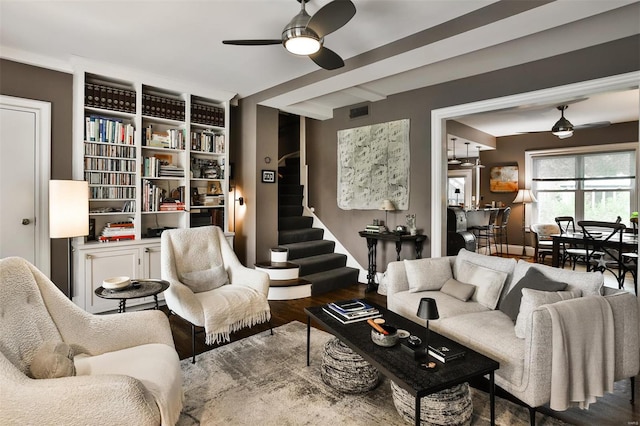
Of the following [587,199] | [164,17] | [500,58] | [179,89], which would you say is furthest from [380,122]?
[587,199]

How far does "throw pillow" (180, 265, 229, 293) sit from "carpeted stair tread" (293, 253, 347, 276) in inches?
64.2

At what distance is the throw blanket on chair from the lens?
188cm

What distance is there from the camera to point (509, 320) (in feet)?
8.12

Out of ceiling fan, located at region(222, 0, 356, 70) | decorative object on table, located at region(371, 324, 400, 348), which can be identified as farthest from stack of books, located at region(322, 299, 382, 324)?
ceiling fan, located at region(222, 0, 356, 70)

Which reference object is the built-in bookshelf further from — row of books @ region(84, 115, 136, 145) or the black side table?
the black side table

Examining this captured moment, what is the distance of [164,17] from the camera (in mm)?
2727

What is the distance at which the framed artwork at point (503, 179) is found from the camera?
7.84 m

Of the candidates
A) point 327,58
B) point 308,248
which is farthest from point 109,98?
point 308,248

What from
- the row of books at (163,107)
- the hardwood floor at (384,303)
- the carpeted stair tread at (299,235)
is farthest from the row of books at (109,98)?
the carpeted stair tread at (299,235)

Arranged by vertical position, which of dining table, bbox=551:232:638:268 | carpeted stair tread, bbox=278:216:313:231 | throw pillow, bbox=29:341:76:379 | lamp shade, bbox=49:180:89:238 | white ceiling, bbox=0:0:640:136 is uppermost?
white ceiling, bbox=0:0:640:136

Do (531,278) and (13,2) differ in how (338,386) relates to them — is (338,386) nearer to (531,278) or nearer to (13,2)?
(531,278)

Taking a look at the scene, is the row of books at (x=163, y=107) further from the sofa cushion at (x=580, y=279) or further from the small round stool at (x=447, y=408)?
the sofa cushion at (x=580, y=279)

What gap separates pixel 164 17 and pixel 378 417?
10.6 feet

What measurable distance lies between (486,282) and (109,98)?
425 cm
